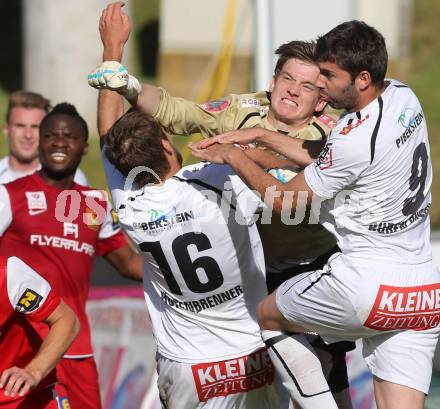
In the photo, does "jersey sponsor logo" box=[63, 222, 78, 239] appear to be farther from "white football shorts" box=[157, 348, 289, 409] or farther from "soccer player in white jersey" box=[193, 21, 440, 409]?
"soccer player in white jersey" box=[193, 21, 440, 409]

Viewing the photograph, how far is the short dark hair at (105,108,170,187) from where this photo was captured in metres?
4.95

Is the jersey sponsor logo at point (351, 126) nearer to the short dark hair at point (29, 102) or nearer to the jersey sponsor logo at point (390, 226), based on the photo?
the jersey sponsor logo at point (390, 226)

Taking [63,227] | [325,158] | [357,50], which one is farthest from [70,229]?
[357,50]

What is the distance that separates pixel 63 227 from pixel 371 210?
2.16 m

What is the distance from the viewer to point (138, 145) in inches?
194

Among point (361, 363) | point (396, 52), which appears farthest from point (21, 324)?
point (396, 52)

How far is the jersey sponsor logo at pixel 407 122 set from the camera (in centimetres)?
450

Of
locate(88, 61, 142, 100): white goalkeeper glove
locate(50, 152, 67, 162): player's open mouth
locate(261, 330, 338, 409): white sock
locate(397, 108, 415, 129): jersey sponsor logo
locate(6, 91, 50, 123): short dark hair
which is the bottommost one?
locate(261, 330, 338, 409): white sock

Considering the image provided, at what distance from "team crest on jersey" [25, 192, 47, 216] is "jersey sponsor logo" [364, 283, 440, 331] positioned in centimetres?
226

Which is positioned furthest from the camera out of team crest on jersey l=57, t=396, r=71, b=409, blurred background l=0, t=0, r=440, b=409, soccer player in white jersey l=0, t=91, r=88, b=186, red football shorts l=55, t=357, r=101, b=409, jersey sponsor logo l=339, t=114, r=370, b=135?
blurred background l=0, t=0, r=440, b=409

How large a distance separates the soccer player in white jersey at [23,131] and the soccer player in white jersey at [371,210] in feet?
11.4

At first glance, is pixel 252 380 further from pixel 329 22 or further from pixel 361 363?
pixel 329 22

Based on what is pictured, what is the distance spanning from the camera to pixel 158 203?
5.02 metres

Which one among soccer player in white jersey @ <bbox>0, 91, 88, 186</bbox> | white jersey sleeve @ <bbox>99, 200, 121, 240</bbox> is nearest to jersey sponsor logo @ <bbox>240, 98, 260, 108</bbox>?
white jersey sleeve @ <bbox>99, 200, 121, 240</bbox>
